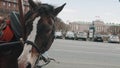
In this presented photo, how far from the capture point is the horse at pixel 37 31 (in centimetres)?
366

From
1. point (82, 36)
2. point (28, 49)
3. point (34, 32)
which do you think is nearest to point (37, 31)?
point (34, 32)

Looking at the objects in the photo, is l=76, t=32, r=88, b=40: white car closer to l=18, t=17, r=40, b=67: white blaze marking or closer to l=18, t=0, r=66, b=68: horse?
l=18, t=0, r=66, b=68: horse

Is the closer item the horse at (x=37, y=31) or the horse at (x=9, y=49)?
the horse at (x=37, y=31)

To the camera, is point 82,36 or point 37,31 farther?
point 82,36

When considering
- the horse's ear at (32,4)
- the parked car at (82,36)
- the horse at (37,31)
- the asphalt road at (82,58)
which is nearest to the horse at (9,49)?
the horse at (37,31)

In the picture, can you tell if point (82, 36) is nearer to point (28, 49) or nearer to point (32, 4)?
point (32, 4)

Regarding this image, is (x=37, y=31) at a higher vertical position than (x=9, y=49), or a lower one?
higher

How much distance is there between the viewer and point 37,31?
3.83m

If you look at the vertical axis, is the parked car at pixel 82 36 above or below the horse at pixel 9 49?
below

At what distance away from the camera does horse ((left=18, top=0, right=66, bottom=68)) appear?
3660 mm

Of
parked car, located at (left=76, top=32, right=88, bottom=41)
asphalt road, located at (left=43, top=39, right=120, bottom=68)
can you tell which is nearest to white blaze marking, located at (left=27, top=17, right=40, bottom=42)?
asphalt road, located at (left=43, top=39, right=120, bottom=68)

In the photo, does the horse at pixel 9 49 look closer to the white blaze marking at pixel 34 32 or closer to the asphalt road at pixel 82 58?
the white blaze marking at pixel 34 32

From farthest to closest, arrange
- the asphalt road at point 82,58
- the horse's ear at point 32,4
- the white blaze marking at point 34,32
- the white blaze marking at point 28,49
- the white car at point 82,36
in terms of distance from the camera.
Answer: the white car at point 82,36, the asphalt road at point 82,58, the horse's ear at point 32,4, the white blaze marking at point 34,32, the white blaze marking at point 28,49

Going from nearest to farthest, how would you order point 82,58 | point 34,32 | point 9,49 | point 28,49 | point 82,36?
1. point 28,49
2. point 34,32
3. point 9,49
4. point 82,58
5. point 82,36
